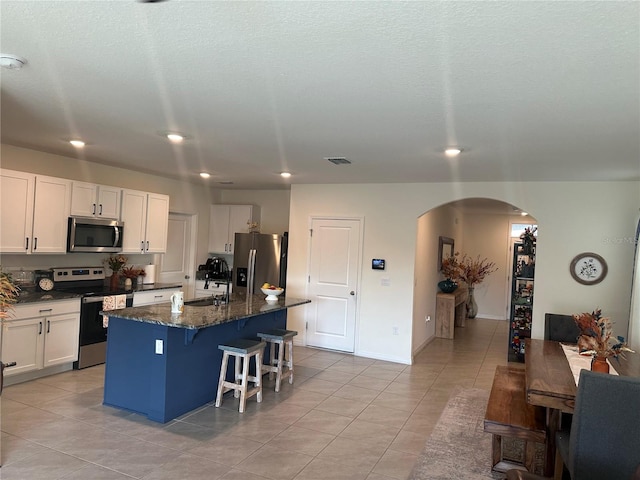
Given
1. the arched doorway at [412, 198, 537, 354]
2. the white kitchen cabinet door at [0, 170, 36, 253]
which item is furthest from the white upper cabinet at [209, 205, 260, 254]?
the arched doorway at [412, 198, 537, 354]

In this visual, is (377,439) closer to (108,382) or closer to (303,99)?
(108,382)

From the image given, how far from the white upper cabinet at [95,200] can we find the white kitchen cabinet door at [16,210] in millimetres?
511

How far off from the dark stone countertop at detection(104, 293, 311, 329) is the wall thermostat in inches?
68.1

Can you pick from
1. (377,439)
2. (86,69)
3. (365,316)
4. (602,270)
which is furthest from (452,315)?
(86,69)

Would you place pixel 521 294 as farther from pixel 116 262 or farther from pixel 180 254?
pixel 116 262

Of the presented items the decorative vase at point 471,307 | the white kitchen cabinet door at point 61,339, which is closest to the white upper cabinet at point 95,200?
the white kitchen cabinet door at point 61,339

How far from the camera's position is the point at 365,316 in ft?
20.3

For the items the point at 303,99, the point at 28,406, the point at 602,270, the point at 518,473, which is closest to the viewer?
the point at 518,473

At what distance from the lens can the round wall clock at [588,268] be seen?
16.3 ft

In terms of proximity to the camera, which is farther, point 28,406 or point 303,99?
point 28,406

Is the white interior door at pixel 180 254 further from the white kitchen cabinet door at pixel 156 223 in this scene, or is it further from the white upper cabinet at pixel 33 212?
the white upper cabinet at pixel 33 212

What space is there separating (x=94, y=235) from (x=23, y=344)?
1472 mm

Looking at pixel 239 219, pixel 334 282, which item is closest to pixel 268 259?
pixel 239 219

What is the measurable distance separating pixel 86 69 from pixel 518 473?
3.08m
